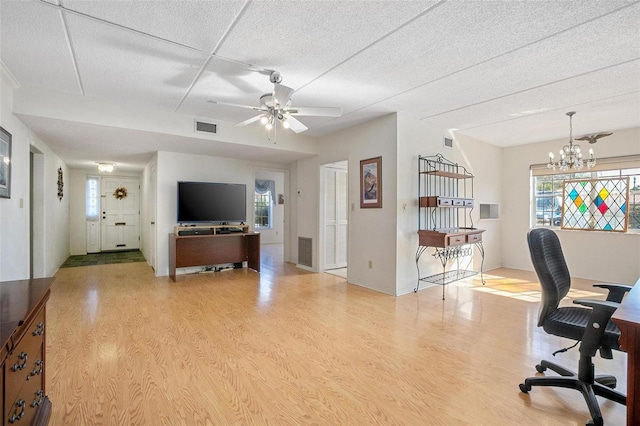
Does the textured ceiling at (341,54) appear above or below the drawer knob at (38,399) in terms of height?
above

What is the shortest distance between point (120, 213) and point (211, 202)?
4.59m

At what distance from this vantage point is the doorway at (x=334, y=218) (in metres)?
5.71

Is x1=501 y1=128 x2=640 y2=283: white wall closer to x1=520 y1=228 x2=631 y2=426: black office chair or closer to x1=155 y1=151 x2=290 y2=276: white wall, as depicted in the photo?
x1=520 y1=228 x2=631 y2=426: black office chair

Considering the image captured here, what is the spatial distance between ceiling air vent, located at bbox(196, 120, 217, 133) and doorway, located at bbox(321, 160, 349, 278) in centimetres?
202

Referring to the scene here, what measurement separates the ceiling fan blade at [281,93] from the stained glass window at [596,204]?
5442 millimetres

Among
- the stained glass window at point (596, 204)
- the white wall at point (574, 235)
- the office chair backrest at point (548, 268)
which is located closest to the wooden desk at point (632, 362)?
the office chair backrest at point (548, 268)

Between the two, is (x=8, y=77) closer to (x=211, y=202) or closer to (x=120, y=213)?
(x=211, y=202)


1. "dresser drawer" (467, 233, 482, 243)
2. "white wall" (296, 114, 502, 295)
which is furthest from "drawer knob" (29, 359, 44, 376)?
"dresser drawer" (467, 233, 482, 243)

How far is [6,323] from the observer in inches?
45.3

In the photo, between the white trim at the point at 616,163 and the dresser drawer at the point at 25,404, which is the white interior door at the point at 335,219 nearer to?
the white trim at the point at 616,163

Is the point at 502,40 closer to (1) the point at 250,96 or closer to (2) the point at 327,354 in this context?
(1) the point at 250,96

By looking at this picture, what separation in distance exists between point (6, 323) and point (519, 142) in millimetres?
7018

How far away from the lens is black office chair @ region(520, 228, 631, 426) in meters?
1.71

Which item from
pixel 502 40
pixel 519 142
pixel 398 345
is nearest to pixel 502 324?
pixel 398 345
